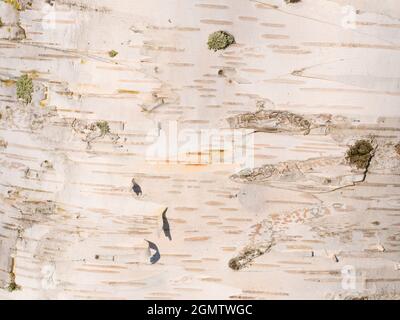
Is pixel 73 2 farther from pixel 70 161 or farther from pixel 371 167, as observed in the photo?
pixel 371 167

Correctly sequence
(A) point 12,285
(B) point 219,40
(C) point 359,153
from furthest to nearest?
(A) point 12,285 < (C) point 359,153 < (B) point 219,40

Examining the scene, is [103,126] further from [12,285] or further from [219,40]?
[12,285]

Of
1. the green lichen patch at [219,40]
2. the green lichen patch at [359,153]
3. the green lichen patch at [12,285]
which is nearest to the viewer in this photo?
the green lichen patch at [219,40]

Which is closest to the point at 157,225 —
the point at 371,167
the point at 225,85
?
the point at 225,85

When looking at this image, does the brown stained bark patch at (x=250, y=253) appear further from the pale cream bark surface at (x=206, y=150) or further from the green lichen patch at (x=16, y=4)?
the green lichen patch at (x=16, y=4)

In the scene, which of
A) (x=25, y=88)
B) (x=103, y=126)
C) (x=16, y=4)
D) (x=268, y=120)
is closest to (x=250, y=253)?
(x=268, y=120)

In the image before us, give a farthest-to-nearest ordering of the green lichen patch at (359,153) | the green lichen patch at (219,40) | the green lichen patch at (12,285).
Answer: the green lichen patch at (12,285) < the green lichen patch at (359,153) < the green lichen patch at (219,40)

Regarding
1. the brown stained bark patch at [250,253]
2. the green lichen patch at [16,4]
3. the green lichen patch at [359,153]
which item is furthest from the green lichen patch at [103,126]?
the green lichen patch at [359,153]
